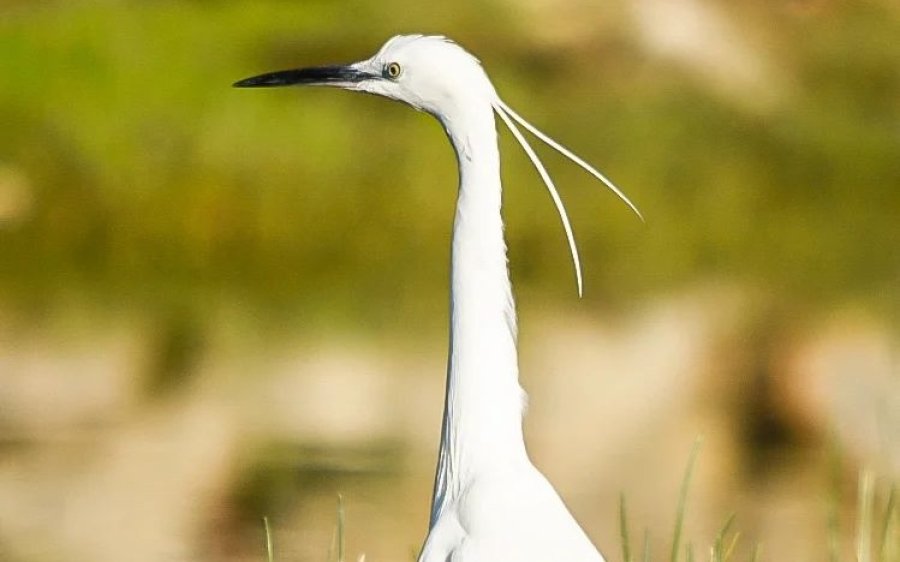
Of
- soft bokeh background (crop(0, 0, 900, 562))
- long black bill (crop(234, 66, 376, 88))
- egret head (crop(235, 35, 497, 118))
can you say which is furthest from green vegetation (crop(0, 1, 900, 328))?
egret head (crop(235, 35, 497, 118))

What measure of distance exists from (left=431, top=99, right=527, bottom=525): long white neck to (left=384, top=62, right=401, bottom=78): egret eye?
124 mm

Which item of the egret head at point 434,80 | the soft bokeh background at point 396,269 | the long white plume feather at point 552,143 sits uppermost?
the egret head at point 434,80

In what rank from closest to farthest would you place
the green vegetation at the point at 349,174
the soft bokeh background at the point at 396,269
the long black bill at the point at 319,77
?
the long black bill at the point at 319,77, the soft bokeh background at the point at 396,269, the green vegetation at the point at 349,174

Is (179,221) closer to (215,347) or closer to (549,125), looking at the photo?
(215,347)

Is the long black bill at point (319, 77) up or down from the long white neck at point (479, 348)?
up

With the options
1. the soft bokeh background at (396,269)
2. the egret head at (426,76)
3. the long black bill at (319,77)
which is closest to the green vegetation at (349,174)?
the soft bokeh background at (396,269)

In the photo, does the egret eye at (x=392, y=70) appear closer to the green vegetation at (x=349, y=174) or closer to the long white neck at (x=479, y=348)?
the long white neck at (x=479, y=348)

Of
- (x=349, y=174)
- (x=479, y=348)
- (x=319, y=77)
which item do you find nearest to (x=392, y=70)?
(x=319, y=77)

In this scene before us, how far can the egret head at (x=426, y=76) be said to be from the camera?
3.01 m

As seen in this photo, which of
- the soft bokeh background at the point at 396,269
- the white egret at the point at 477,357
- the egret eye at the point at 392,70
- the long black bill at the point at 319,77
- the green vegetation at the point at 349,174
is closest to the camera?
the white egret at the point at 477,357

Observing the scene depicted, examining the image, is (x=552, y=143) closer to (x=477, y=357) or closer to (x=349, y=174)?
(x=477, y=357)

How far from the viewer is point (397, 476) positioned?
8.27m

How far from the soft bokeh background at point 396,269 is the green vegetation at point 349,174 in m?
0.02

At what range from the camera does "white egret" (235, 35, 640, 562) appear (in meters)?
3.01
